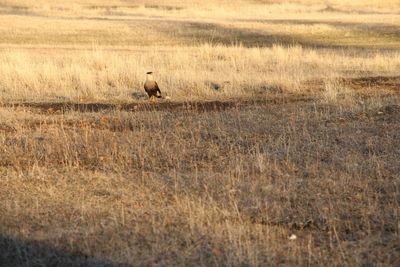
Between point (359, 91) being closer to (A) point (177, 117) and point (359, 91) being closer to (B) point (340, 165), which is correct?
(A) point (177, 117)

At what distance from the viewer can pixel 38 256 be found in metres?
6.15

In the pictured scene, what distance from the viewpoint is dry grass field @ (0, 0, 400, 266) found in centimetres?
633

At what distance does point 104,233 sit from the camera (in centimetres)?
664

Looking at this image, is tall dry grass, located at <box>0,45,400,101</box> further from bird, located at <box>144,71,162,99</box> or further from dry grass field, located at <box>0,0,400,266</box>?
bird, located at <box>144,71,162,99</box>

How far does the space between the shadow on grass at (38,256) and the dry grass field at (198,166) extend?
0.02 m

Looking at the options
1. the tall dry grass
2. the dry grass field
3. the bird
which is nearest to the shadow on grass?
the dry grass field

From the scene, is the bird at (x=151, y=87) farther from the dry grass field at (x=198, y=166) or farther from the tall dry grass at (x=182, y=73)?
the tall dry grass at (x=182, y=73)

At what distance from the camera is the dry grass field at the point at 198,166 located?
6328 millimetres

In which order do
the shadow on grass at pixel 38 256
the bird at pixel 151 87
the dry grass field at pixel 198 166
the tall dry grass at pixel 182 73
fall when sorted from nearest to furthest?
the shadow on grass at pixel 38 256, the dry grass field at pixel 198 166, the bird at pixel 151 87, the tall dry grass at pixel 182 73

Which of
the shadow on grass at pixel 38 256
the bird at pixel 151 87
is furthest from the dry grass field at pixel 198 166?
the bird at pixel 151 87

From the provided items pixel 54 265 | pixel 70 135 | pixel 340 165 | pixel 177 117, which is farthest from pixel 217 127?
pixel 54 265

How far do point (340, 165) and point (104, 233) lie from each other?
11.8 ft

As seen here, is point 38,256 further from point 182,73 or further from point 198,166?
point 182,73

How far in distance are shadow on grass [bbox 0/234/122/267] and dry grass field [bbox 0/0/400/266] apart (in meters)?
0.02
